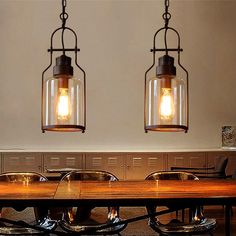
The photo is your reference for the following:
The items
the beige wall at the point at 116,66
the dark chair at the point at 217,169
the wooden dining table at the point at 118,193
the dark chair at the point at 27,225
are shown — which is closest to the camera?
the wooden dining table at the point at 118,193

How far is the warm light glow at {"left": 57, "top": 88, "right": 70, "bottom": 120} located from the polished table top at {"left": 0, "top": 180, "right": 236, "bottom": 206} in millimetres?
471

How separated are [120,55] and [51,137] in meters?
1.76

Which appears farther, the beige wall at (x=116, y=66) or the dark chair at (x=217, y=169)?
the beige wall at (x=116, y=66)

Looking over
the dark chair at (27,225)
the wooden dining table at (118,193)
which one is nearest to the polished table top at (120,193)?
the wooden dining table at (118,193)

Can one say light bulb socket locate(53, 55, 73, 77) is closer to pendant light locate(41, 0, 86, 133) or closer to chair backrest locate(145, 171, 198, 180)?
pendant light locate(41, 0, 86, 133)

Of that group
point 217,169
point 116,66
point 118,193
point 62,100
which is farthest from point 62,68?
point 116,66

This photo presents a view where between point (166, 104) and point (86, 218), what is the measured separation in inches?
42.5

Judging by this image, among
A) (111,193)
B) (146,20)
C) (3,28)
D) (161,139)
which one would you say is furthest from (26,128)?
(111,193)

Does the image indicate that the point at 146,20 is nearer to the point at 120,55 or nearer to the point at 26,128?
the point at 120,55

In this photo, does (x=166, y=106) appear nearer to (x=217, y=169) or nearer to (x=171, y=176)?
(x=171, y=176)

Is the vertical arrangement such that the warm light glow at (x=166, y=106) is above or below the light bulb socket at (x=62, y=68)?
below

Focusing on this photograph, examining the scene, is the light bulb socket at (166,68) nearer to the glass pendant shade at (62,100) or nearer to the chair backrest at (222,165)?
the glass pendant shade at (62,100)

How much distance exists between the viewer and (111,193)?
2.54 meters

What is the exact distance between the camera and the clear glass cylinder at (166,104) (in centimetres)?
256
